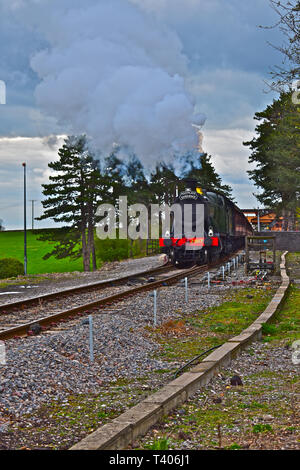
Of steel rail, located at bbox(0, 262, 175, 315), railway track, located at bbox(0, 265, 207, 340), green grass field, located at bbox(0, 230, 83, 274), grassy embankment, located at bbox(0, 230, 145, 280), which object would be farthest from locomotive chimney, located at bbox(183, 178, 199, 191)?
green grass field, located at bbox(0, 230, 83, 274)

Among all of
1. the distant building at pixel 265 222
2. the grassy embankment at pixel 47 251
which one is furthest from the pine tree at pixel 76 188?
the distant building at pixel 265 222

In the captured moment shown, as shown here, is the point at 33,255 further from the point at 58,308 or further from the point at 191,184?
the point at 58,308

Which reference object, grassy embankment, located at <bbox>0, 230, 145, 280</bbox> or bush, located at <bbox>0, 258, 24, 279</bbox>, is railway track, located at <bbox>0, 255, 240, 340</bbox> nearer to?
bush, located at <bbox>0, 258, 24, 279</bbox>

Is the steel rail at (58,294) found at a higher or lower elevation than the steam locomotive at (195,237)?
lower

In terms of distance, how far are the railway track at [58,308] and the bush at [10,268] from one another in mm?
16071

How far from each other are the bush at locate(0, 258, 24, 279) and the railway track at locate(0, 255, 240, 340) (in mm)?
16071

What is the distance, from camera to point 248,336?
946cm

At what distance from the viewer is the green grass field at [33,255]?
7043 cm

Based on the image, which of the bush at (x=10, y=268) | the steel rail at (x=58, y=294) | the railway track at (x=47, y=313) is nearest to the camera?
the railway track at (x=47, y=313)

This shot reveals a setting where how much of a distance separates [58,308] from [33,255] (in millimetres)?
76079

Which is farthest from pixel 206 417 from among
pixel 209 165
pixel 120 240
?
pixel 209 165

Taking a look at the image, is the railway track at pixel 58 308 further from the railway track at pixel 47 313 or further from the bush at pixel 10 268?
the bush at pixel 10 268

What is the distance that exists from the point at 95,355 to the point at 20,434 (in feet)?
10.7

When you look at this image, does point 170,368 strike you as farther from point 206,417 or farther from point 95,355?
point 206,417
